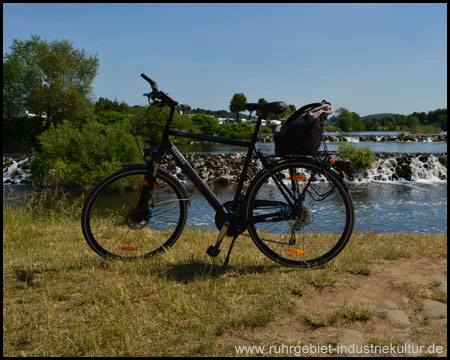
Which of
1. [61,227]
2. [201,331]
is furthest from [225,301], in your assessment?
[61,227]

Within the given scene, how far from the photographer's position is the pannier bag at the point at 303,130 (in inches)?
142

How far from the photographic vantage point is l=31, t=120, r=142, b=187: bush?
21.0 m

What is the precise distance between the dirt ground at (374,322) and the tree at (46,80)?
54018 mm

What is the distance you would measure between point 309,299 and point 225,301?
676 mm

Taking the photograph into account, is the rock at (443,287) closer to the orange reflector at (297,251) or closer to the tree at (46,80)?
the orange reflector at (297,251)

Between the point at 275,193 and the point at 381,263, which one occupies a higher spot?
the point at 275,193

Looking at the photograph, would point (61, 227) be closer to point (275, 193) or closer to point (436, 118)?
point (275, 193)

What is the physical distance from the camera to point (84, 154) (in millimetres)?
20953

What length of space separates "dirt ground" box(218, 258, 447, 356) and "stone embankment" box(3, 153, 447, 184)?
1924cm

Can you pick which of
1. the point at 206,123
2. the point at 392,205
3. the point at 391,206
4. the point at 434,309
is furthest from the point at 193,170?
the point at 206,123

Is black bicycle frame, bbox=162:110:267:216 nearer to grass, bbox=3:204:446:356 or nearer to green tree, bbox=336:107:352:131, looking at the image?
grass, bbox=3:204:446:356

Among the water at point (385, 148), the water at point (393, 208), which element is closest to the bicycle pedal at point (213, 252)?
the water at point (393, 208)

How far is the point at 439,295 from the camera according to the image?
330cm

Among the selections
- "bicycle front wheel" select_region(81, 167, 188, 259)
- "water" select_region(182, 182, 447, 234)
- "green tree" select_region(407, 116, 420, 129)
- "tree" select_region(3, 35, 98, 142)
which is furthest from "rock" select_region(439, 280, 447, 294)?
"green tree" select_region(407, 116, 420, 129)
